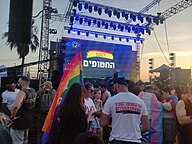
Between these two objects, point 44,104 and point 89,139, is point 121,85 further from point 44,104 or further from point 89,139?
point 44,104

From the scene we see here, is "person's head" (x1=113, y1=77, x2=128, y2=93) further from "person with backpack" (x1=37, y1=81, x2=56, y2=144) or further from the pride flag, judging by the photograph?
"person with backpack" (x1=37, y1=81, x2=56, y2=144)

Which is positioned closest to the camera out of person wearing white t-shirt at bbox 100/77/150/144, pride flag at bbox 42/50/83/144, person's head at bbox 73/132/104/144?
person's head at bbox 73/132/104/144

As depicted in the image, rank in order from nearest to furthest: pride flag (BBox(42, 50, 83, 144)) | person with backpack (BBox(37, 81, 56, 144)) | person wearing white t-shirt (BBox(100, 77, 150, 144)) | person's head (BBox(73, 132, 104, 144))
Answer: person's head (BBox(73, 132, 104, 144)) < person wearing white t-shirt (BBox(100, 77, 150, 144)) < pride flag (BBox(42, 50, 83, 144)) < person with backpack (BBox(37, 81, 56, 144))

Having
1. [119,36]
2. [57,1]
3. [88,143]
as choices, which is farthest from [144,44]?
[88,143]

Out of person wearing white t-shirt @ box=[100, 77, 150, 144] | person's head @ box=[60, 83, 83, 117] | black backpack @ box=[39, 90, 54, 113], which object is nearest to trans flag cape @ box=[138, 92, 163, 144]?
person wearing white t-shirt @ box=[100, 77, 150, 144]

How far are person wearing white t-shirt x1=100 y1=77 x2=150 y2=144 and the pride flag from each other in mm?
656

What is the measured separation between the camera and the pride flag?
3637 mm

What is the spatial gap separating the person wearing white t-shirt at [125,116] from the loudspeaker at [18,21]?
4.43m

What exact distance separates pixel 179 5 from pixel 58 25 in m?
8.04

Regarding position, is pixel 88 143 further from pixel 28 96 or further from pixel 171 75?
Answer: pixel 171 75

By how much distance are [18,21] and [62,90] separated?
397cm

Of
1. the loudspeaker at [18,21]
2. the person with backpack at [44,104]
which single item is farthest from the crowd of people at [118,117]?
the loudspeaker at [18,21]

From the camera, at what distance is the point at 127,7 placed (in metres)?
17.1

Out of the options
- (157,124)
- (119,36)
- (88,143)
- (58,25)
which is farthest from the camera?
(119,36)
